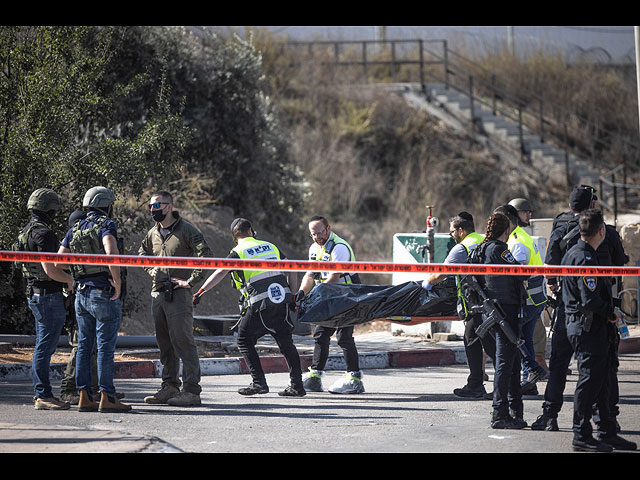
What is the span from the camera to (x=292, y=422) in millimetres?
7629

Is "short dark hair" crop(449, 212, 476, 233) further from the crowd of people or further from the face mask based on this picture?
the face mask

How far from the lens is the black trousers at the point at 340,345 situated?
933cm

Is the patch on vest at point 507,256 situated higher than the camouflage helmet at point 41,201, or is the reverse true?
the camouflage helmet at point 41,201

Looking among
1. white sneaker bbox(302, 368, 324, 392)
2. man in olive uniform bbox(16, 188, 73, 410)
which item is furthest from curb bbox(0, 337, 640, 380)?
man in olive uniform bbox(16, 188, 73, 410)

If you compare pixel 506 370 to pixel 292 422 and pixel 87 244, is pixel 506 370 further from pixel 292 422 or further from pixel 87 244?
pixel 87 244

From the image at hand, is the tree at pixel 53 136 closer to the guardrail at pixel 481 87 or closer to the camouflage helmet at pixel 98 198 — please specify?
the camouflage helmet at pixel 98 198

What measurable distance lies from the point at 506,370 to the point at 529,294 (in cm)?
205

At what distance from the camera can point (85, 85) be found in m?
12.1

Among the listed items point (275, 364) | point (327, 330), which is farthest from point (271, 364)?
point (327, 330)

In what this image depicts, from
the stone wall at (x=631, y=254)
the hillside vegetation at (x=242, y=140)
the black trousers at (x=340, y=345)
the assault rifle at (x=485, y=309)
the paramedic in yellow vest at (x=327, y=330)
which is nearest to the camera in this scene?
the assault rifle at (x=485, y=309)

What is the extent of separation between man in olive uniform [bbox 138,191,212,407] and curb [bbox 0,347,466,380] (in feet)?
6.50

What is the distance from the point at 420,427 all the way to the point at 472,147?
2292 cm

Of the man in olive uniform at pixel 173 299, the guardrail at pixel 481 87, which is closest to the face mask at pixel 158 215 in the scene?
the man in olive uniform at pixel 173 299

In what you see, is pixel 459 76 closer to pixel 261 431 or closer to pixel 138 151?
pixel 138 151
